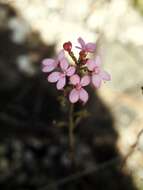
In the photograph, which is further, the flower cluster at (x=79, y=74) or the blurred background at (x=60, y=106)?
the blurred background at (x=60, y=106)

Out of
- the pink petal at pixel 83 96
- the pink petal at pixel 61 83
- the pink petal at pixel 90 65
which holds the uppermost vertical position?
the pink petal at pixel 90 65

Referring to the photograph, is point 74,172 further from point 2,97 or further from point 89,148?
point 2,97

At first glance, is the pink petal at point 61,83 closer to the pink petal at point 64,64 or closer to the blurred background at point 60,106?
the pink petal at point 64,64

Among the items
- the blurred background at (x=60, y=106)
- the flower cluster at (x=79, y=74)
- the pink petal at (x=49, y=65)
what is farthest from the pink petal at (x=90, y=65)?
the blurred background at (x=60, y=106)

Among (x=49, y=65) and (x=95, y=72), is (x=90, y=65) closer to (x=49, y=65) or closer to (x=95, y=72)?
(x=95, y=72)

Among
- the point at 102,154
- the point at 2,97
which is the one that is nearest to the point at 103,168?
the point at 102,154
